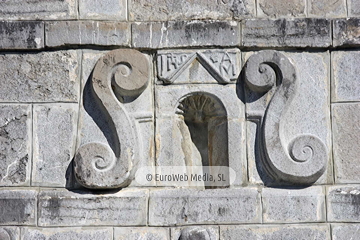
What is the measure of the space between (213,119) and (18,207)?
4.73 ft

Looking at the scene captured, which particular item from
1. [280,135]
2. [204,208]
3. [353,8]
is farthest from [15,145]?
[353,8]

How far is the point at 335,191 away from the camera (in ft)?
13.5

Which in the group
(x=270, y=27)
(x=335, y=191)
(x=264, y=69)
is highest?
(x=270, y=27)

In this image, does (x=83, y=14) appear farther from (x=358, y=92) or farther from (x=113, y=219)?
(x=358, y=92)

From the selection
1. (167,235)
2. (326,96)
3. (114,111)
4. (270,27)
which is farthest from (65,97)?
(326,96)

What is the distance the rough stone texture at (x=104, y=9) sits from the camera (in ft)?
14.2

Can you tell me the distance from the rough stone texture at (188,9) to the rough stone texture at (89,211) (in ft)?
4.22

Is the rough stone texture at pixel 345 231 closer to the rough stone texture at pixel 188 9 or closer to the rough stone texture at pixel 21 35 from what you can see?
the rough stone texture at pixel 188 9

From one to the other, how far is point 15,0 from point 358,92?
2.45m

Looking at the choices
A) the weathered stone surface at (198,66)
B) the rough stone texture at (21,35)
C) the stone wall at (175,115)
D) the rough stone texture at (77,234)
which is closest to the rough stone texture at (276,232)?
the stone wall at (175,115)

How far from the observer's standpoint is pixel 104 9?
4.34m

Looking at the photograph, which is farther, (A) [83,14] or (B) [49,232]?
(A) [83,14]

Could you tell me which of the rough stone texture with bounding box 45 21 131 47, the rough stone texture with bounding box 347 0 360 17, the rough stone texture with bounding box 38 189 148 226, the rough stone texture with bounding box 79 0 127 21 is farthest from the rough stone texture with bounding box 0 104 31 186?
the rough stone texture with bounding box 347 0 360 17

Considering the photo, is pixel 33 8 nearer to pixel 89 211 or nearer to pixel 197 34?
pixel 197 34
